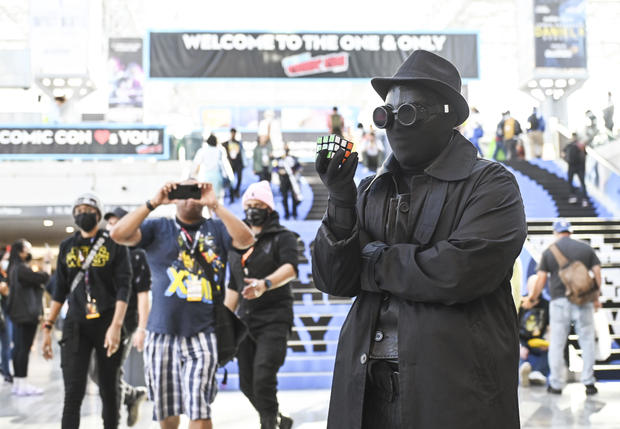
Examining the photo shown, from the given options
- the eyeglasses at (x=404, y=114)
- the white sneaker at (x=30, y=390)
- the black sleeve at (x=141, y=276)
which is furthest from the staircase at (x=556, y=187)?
the eyeglasses at (x=404, y=114)

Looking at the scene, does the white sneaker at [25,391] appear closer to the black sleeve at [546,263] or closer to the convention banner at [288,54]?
the black sleeve at [546,263]

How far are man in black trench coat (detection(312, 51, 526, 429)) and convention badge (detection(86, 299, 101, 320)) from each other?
323cm

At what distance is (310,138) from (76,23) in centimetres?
1356

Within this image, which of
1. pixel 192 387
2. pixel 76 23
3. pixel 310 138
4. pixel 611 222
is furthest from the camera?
pixel 310 138

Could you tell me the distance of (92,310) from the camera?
16.9 feet

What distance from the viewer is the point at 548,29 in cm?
2248

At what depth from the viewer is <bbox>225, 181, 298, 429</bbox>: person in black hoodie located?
5355mm

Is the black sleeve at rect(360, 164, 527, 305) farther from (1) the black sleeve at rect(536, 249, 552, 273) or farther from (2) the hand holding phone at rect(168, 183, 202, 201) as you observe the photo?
(1) the black sleeve at rect(536, 249, 552, 273)

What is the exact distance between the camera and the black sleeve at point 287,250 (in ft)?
18.3

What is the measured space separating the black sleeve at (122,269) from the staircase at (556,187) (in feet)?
40.8

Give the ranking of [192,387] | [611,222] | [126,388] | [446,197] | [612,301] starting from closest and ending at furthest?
[446,197]
[192,387]
[126,388]
[612,301]
[611,222]

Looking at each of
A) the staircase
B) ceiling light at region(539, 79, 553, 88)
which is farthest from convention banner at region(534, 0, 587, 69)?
the staircase

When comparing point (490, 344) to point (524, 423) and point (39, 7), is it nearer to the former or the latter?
point (524, 423)

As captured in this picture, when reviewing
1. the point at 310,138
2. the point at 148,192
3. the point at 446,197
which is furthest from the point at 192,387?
the point at 310,138
